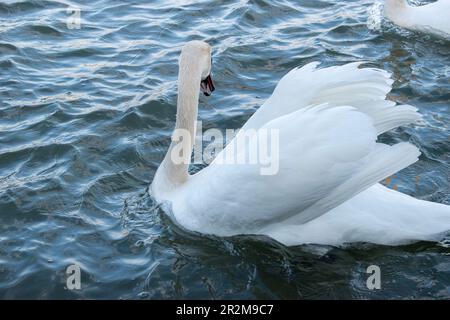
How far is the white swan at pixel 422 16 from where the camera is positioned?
996cm

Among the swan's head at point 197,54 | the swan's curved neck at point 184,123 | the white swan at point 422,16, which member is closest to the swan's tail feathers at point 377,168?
the swan's curved neck at point 184,123

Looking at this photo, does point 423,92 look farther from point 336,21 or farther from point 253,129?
point 253,129

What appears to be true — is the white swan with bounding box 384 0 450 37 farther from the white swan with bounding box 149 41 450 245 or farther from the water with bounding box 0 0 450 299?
the white swan with bounding box 149 41 450 245

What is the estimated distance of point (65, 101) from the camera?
809cm

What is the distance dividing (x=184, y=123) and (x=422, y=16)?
4.87 metres

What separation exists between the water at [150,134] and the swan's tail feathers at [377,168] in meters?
0.60

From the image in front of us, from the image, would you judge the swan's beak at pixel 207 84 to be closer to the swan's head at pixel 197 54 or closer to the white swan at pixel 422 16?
the swan's head at pixel 197 54

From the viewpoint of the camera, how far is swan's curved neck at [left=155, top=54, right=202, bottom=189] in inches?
249

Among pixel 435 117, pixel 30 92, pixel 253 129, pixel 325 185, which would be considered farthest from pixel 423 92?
pixel 30 92

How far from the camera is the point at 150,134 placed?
7641 mm

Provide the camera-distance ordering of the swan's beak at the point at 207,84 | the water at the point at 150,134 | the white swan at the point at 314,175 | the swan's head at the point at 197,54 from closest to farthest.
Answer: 1. the white swan at the point at 314,175
2. the water at the point at 150,134
3. the swan's head at the point at 197,54
4. the swan's beak at the point at 207,84

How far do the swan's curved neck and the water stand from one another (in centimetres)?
32

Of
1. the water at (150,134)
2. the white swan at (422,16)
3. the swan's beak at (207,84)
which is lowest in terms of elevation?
the water at (150,134)

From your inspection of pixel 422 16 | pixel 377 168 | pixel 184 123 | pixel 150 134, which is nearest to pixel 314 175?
pixel 377 168
